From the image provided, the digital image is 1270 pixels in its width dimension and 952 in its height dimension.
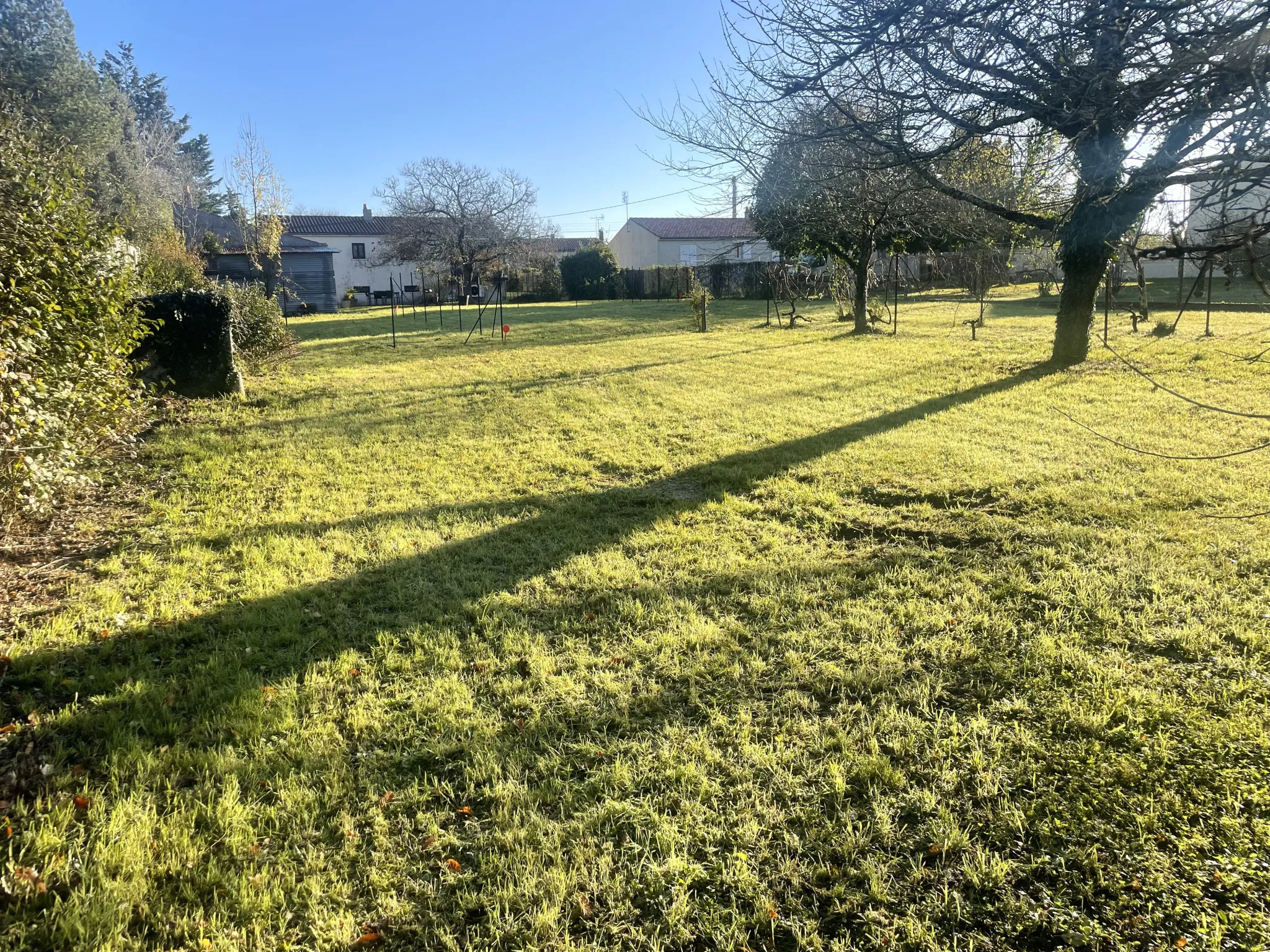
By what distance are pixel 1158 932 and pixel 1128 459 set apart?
5156mm

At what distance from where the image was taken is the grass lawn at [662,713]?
6.11ft

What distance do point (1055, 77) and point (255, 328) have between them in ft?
39.6

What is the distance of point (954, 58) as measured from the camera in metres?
3.41

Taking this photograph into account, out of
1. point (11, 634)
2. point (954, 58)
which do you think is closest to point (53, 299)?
point (11, 634)

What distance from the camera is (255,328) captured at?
38.0 feet

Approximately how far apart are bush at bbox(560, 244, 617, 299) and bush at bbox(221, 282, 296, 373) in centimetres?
2654

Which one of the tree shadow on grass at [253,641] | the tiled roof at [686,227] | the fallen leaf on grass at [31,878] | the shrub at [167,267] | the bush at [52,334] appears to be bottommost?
the fallen leaf on grass at [31,878]

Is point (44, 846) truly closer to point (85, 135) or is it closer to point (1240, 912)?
point (1240, 912)

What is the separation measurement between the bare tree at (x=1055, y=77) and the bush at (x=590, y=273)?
115 ft

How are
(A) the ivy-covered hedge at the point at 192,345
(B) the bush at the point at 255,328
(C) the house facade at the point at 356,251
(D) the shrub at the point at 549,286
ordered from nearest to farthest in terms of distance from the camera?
(A) the ivy-covered hedge at the point at 192,345
(B) the bush at the point at 255,328
(D) the shrub at the point at 549,286
(C) the house facade at the point at 356,251

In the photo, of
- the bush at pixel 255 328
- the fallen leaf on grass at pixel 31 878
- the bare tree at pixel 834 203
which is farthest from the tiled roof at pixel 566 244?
the fallen leaf on grass at pixel 31 878

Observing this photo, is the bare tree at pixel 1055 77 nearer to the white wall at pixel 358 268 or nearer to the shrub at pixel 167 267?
the shrub at pixel 167 267

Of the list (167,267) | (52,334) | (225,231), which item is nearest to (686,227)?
(225,231)

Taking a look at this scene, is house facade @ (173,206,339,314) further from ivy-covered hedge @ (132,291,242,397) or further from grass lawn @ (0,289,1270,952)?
grass lawn @ (0,289,1270,952)
